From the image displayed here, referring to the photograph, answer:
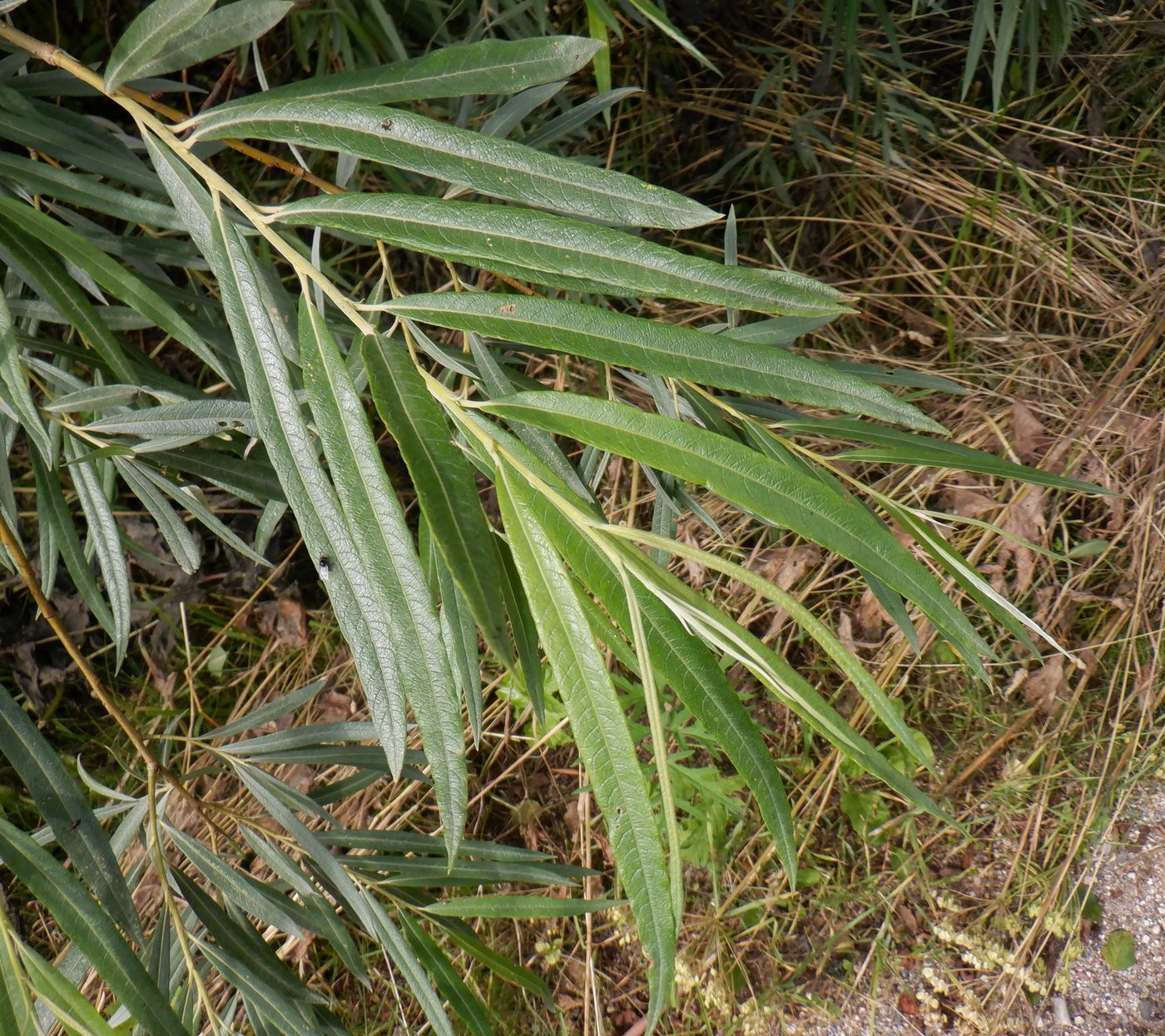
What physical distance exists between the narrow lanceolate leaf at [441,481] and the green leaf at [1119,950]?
61.5 inches

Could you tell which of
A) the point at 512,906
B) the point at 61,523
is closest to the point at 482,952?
the point at 512,906

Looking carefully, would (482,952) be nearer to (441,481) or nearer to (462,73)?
(441,481)

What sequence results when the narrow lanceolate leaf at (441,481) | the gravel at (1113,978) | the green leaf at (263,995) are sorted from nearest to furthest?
the narrow lanceolate leaf at (441,481), the green leaf at (263,995), the gravel at (1113,978)

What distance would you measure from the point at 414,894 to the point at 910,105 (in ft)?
5.39

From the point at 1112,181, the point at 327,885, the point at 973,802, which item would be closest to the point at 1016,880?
the point at 973,802

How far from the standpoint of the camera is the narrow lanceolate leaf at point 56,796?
1.96 feet

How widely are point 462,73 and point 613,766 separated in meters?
0.42

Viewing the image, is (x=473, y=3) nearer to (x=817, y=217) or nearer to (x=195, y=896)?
(x=817, y=217)

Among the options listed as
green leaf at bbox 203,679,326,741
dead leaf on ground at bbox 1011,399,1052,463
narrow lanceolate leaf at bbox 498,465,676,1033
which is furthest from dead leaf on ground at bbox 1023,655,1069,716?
narrow lanceolate leaf at bbox 498,465,676,1033

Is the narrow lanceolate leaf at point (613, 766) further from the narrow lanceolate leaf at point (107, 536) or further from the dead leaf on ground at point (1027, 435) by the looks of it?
the dead leaf on ground at point (1027, 435)

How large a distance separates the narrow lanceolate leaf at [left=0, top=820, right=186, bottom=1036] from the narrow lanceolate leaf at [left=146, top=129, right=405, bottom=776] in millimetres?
224

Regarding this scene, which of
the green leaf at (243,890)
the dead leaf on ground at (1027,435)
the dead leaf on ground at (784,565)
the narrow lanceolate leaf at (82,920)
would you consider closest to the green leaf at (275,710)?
the green leaf at (243,890)

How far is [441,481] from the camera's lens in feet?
1.38

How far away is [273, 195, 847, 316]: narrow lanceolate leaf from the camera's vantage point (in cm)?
45
